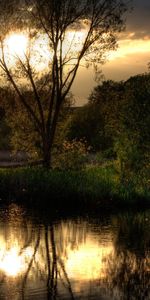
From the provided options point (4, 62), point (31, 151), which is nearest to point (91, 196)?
point (4, 62)

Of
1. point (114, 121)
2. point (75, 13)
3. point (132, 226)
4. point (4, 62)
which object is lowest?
point (132, 226)

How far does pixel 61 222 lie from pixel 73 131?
49051 millimetres

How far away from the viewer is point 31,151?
4556 centimetres

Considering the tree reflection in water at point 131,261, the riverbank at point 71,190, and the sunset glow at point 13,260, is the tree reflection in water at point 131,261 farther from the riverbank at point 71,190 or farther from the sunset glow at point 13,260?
the riverbank at point 71,190

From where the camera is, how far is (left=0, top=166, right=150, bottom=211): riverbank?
27003 millimetres

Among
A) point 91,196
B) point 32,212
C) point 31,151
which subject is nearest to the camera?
Answer: point 32,212

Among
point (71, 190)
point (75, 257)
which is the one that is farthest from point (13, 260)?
point (71, 190)

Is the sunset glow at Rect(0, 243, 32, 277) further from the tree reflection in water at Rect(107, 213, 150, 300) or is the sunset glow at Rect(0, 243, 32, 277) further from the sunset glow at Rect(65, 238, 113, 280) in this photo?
the tree reflection in water at Rect(107, 213, 150, 300)

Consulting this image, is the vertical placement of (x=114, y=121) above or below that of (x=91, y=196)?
above

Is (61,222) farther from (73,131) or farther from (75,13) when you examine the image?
(73,131)

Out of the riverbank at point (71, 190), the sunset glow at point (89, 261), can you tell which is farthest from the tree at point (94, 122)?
the sunset glow at point (89, 261)

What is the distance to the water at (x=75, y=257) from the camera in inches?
531

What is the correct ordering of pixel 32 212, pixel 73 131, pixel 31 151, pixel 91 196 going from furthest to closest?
1. pixel 73 131
2. pixel 31 151
3. pixel 91 196
4. pixel 32 212

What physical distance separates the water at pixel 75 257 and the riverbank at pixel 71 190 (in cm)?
255
